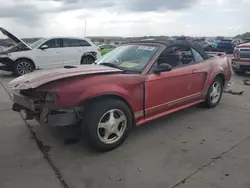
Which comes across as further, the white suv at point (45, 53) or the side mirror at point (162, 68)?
the white suv at point (45, 53)

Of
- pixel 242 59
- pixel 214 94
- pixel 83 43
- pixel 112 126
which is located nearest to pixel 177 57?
pixel 214 94

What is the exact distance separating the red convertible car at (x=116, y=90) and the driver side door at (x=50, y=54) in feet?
21.2

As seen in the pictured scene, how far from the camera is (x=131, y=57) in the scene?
14.3 ft

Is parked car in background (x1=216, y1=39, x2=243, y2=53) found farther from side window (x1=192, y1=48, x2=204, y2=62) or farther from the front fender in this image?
the front fender

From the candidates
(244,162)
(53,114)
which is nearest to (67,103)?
(53,114)

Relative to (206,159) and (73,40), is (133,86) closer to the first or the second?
(206,159)

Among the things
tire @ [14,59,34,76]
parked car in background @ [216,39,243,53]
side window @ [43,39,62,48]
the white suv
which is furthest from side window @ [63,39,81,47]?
parked car in background @ [216,39,243,53]

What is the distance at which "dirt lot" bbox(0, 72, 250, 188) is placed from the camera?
2.85 metres

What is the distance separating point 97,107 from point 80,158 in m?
0.70

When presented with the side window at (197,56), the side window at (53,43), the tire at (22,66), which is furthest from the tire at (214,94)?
the tire at (22,66)

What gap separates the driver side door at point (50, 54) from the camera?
10406 mm

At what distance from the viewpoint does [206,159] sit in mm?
3293

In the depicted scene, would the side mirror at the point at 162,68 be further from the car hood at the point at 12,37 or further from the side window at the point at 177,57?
the car hood at the point at 12,37

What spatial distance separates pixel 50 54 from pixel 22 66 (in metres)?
1.20
